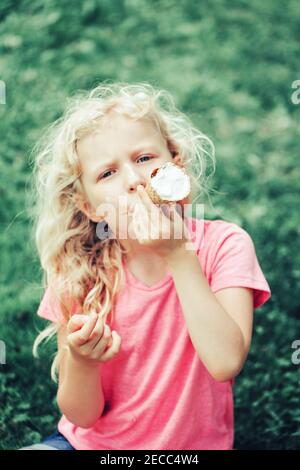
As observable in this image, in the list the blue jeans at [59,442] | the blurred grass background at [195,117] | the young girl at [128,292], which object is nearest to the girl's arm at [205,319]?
the young girl at [128,292]

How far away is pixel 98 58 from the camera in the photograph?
2639mm

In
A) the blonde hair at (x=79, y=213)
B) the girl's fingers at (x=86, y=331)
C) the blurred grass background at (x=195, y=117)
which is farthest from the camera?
the blurred grass background at (x=195, y=117)

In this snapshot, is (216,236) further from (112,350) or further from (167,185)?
(112,350)

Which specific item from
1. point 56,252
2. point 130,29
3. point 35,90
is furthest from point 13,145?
point 56,252

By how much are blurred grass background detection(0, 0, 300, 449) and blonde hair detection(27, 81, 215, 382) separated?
55 centimetres

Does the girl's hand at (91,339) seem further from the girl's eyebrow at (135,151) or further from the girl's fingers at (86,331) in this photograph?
the girl's eyebrow at (135,151)

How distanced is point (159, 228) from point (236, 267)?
0.24m

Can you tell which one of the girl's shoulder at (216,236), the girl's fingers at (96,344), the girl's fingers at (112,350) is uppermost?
the girl's fingers at (96,344)

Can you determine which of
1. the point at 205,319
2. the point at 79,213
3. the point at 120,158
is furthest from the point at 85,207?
the point at 205,319

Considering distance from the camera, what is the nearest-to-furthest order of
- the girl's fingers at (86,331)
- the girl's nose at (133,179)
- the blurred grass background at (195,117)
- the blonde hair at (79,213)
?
the girl's fingers at (86,331)
the girl's nose at (133,179)
the blonde hair at (79,213)
the blurred grass background at (195,117)

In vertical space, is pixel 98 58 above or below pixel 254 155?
above

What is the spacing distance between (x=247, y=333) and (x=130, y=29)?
1759mm

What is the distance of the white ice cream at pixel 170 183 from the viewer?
4.08 feet
